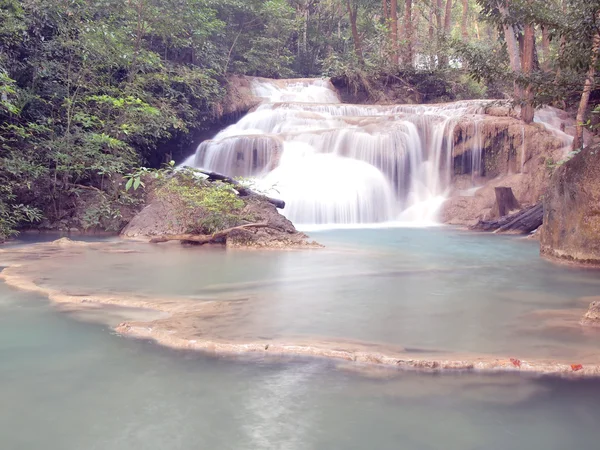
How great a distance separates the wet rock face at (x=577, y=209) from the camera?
23.5 feet

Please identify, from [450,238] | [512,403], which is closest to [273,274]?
[512,403]

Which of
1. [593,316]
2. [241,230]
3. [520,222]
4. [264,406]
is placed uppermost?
[241,230]

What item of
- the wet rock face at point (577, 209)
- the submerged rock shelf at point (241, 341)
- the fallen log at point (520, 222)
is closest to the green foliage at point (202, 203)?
the submerged rock shelf at point (241, 341)

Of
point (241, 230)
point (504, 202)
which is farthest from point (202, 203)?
point (504, 202)

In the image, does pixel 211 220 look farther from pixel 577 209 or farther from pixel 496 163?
pixel 496 163

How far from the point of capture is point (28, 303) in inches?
191

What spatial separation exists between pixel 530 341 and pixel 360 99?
866 inches

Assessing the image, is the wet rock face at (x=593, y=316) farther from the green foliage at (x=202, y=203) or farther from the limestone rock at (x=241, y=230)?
the green foliage at (x=202, y=203)

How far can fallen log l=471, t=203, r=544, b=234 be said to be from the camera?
11852mm

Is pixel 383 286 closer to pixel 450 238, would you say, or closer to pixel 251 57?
pixel 450 238

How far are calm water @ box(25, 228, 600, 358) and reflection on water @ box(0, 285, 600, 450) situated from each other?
0.60 metres

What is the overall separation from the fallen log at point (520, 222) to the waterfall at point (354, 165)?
325 centimetres

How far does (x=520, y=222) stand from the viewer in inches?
478

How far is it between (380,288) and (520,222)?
25.0 feet
